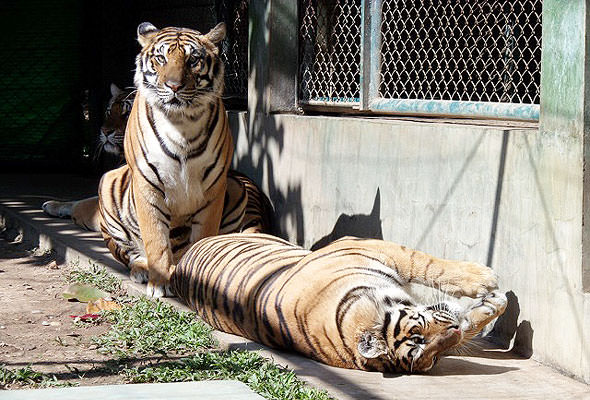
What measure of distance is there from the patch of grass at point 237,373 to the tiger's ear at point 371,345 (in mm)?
253

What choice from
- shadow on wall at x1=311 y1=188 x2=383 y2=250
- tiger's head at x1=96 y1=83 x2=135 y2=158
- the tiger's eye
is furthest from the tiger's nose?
tiger's head at x1=96 y1=83 x2=135 y2=158

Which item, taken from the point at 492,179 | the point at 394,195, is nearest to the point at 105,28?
the point at 394,195

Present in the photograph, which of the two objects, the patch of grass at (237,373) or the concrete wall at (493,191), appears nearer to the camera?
the patch of grass at (237,373)

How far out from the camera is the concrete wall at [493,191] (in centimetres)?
445

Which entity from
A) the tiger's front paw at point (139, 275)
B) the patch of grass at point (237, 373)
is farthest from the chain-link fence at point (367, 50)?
the patch of grass at point (237, 373)

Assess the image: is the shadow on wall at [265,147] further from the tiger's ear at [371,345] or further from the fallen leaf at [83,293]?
the tiger's ear at [371,345]

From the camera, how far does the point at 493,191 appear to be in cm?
501

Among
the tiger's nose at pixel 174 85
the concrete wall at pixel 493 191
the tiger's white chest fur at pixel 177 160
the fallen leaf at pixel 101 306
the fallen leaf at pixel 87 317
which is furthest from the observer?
the tiger's white chest fur at pixel 177 160

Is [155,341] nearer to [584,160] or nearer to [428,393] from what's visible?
[428,393]

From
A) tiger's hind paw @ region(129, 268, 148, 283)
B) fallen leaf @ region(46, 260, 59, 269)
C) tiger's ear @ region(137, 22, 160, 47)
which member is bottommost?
fallen leaf @ region(46, 260, 59, 269)

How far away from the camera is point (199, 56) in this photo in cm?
640

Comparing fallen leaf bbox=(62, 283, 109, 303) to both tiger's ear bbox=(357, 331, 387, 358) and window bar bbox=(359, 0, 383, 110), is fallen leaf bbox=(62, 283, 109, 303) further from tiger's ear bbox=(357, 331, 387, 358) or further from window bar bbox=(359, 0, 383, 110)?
tiger's ear bbox=(357, 331, 387, 358)

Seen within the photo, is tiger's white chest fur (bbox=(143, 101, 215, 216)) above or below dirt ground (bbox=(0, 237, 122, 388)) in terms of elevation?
above

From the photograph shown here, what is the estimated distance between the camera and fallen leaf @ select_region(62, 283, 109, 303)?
6.34 metres
